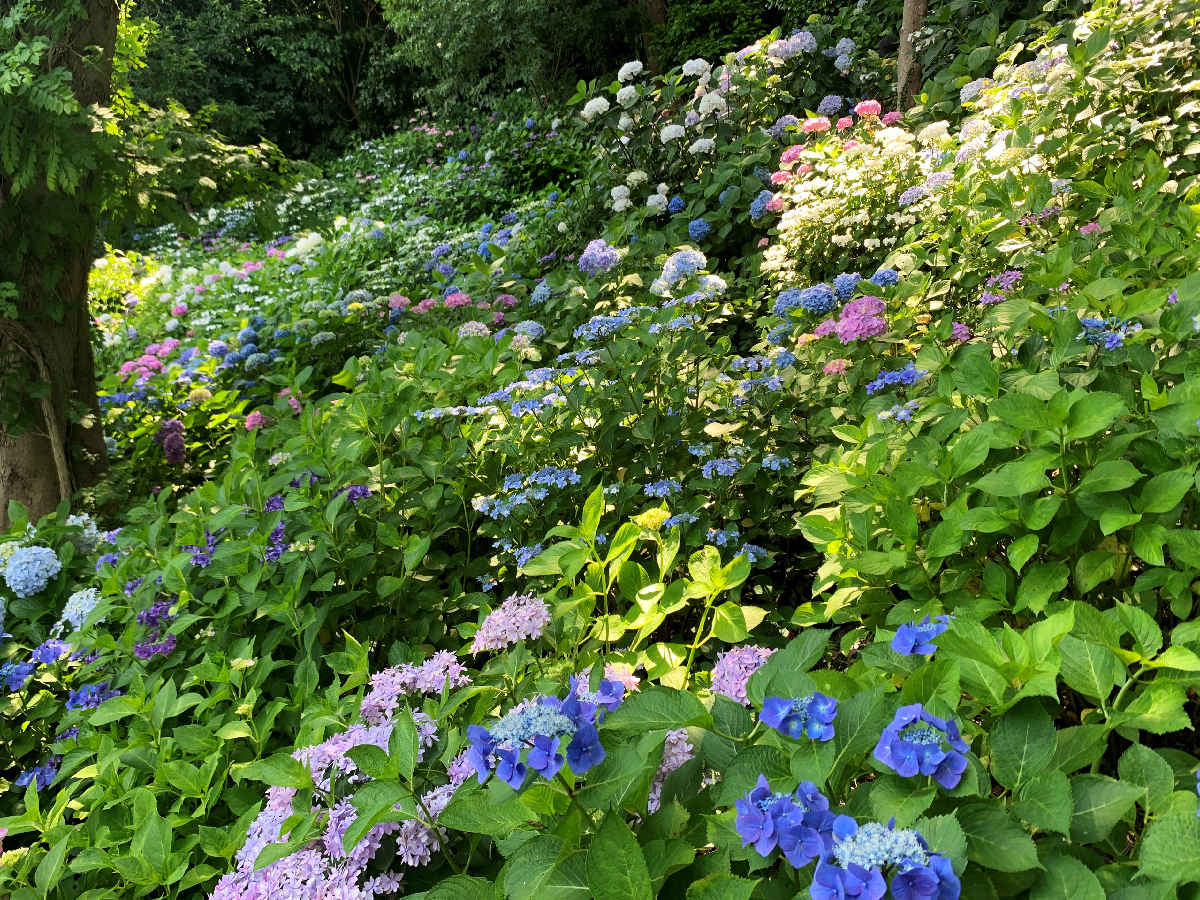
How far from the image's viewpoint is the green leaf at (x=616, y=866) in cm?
69

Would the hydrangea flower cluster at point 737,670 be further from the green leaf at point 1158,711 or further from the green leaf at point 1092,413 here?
the green leaf at point 1092,413

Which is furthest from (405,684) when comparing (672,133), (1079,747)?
→ (672,133)

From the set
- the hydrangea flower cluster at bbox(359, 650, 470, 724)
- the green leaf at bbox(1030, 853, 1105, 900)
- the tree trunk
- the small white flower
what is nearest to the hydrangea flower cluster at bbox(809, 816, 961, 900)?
the green leaf at bbox(1030, 853, 1105, 900)

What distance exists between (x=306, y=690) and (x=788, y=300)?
1.82 metres

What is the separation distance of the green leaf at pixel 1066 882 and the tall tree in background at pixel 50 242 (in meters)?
3.21

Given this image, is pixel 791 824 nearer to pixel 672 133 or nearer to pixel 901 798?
pixel 901 798

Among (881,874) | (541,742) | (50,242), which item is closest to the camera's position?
(881,874)

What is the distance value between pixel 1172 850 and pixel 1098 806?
0.08m

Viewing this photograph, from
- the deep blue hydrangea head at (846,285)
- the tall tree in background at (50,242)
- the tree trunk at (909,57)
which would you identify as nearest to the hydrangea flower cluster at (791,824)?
the deep blue hydrangea head at (846,285)

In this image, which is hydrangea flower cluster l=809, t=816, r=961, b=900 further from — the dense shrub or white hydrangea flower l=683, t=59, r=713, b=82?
white hydrangea flower l=683, t=59, r=713, b=82

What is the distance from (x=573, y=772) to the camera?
2.48 ft

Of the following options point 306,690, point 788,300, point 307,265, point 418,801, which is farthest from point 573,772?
point 307,265

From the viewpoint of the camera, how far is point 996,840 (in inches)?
26.2

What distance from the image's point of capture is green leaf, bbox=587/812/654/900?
2.26 ft
